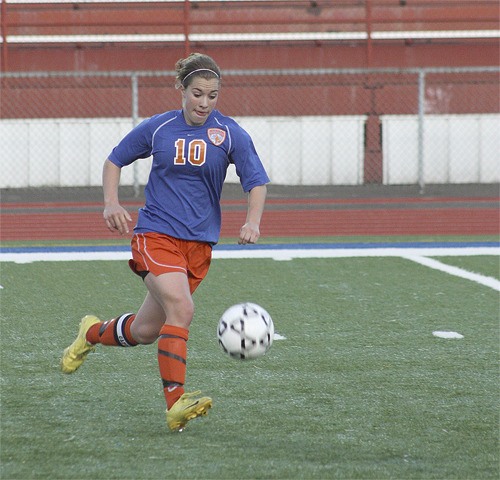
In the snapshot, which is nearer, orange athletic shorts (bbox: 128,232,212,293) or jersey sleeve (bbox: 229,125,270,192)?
orange athletic shorts (bbox: 128,232,212,293)

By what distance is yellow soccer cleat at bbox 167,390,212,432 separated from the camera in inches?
179

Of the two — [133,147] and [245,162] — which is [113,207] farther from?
[245,162]

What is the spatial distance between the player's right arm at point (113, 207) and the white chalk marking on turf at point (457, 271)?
14.6ft

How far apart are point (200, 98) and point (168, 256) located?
2.46ft

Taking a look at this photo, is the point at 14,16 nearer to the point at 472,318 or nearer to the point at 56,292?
the point at 56,292

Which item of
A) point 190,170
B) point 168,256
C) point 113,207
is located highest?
point 190,170

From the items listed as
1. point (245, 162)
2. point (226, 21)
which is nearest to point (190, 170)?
point (245, 162)

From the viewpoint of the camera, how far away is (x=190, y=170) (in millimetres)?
5043

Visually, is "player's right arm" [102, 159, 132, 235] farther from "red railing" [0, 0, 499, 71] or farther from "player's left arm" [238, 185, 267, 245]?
"red railing" [0, 0, 499, 71]

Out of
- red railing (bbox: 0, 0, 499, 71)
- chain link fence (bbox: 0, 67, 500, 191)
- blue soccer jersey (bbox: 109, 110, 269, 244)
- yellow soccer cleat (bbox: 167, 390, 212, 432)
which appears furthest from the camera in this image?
red railing (bbox: 0, 0, 499, 71)

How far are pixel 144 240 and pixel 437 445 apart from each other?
5.41ft

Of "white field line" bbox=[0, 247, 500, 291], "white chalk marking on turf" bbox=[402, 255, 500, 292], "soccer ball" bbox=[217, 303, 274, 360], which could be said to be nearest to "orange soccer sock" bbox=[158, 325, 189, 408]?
"soccer ball" bbox=[217, 303, 274, 360]

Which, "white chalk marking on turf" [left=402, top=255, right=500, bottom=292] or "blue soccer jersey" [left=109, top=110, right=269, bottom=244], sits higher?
"blue soccer jersey" [left=109, top=110, right=269, bottom=244]

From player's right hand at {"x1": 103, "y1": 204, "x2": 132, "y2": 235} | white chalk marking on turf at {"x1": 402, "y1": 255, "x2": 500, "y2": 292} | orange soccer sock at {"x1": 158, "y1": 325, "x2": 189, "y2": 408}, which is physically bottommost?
orange soccer sock at {"x1": 158, "y1": 325, "x2": 189, "y2": 408}
